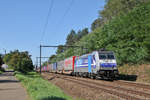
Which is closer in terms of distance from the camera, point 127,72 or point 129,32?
point 127,72

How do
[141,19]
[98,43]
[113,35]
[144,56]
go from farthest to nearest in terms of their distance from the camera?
[98,43]
[113,35]
[141,19]
[144,56]

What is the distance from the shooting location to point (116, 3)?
56.8m

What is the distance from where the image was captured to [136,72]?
23531mm

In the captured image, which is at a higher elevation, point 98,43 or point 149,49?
point 98,43

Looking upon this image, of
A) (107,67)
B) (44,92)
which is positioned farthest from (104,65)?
(44,92)

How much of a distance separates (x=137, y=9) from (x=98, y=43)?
8.71m

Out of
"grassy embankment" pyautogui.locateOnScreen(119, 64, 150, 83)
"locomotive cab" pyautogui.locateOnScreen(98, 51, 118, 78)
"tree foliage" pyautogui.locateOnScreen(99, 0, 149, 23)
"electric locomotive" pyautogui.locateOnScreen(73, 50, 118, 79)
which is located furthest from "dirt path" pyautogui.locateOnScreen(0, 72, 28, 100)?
"tree foliage" pyautogui.locateOnScreen(99, 0, 149, 23)

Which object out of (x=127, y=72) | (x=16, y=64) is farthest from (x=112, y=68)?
(x=16, y=64)

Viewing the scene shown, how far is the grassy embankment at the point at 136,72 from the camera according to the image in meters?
20.6

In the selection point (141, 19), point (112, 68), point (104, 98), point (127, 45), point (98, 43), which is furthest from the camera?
point (98, 43)

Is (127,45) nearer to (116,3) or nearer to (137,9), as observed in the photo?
(137,9)

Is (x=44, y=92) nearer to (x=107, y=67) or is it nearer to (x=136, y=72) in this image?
(x=107, y=67)

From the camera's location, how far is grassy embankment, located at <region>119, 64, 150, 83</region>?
20594mm

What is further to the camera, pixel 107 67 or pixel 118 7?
pixel 118 7
